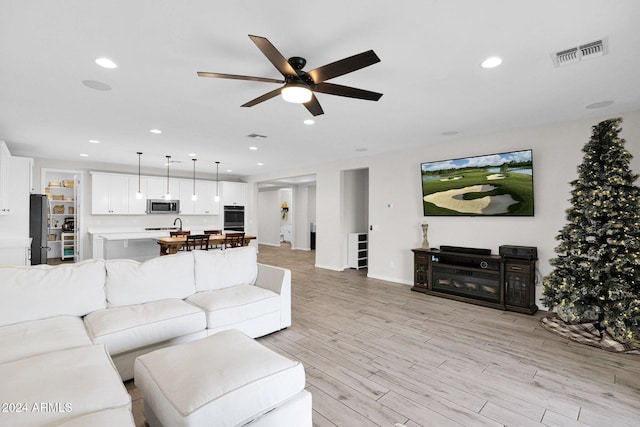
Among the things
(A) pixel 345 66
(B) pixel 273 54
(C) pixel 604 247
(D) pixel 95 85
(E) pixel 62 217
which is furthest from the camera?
(E) pixel 62 217

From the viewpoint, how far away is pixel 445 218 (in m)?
5.22

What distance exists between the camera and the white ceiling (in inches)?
73.9

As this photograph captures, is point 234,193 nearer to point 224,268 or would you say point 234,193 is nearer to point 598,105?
point 224,268

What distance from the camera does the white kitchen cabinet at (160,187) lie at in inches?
319

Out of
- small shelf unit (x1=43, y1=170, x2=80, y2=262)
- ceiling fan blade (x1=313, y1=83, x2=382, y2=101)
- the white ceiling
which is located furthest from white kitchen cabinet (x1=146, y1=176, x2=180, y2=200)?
ceiling fan blade (x1=313, y1=83, x2=382, y2=101)

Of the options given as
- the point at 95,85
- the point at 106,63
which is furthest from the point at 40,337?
the point at 95,85

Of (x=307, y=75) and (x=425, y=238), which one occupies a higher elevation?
(x=307, y=75)

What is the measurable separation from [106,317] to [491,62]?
380 cm

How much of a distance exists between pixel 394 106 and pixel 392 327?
2.62 m

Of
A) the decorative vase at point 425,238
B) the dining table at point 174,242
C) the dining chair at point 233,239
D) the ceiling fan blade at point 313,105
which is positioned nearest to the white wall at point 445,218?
the decorative vase at point 425,238

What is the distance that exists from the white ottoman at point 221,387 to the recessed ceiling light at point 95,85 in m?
2.62

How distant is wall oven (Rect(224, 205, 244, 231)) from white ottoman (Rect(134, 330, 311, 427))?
25.6 feet

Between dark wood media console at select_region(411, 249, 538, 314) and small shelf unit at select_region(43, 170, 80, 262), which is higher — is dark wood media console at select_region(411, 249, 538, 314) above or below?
below

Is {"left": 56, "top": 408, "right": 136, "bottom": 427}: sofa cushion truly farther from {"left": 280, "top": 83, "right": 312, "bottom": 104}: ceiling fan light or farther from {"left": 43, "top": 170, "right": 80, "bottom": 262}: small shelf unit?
{"left": 43, "top": 170, "right": 80, "bottom": 262}: small shelf unit
